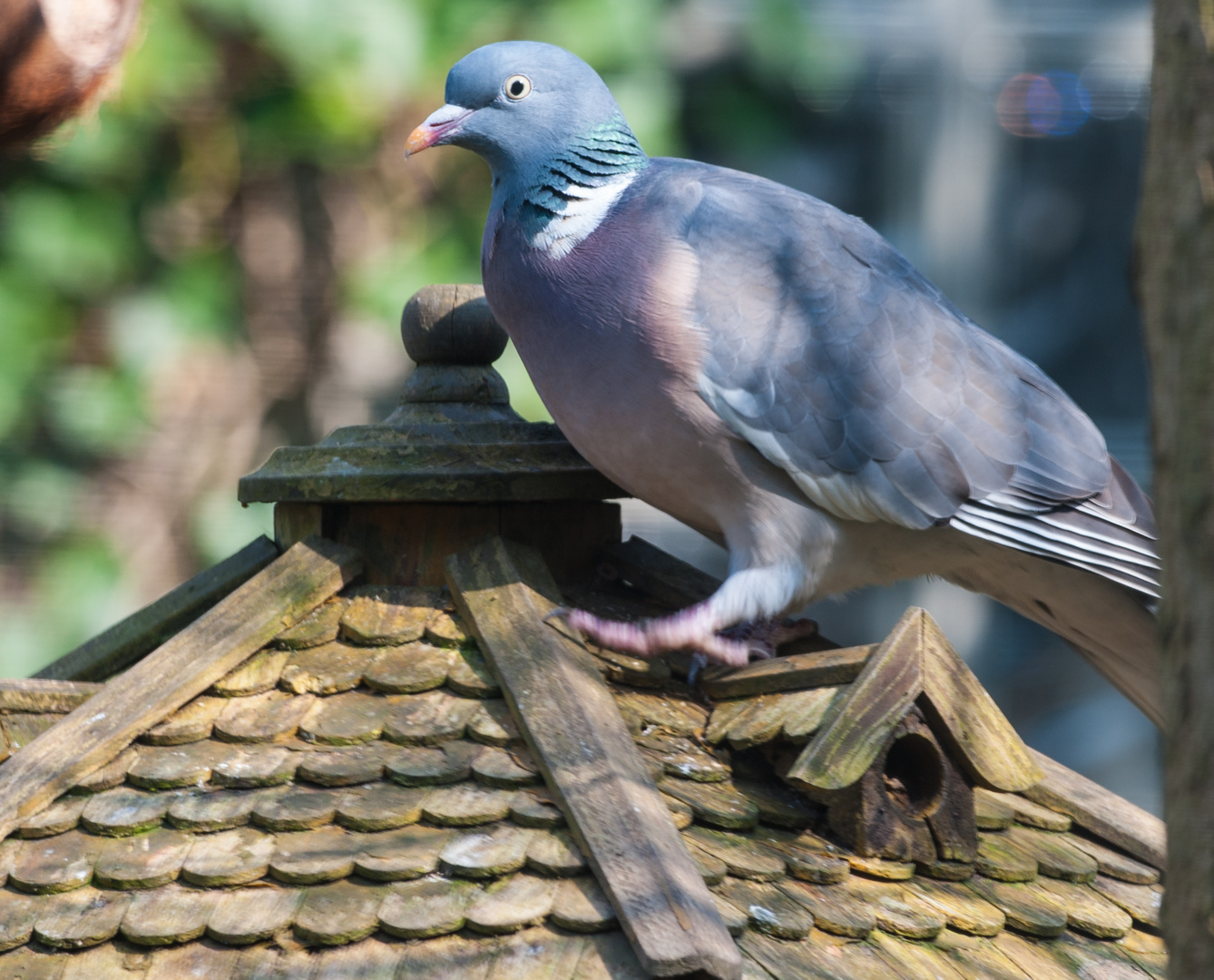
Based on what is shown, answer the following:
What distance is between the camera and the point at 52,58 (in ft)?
3.54

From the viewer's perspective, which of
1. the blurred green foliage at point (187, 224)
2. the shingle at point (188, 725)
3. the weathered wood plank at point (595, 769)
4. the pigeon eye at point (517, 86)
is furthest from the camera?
the blurred green foliage at point (187, 224)

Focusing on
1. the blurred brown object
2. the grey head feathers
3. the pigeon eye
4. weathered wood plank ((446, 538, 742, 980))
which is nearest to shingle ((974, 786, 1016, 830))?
weathered wood plank ((446, 538, 742, 980))

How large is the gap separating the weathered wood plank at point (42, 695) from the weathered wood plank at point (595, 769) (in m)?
0.38

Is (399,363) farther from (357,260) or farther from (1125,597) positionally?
(1125,597)

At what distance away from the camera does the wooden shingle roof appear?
94cm

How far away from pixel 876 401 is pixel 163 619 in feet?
2.77

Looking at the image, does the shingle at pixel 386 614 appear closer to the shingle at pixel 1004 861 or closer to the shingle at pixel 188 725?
the shingle at pixel 188 725

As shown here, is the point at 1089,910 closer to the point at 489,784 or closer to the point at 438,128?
the point at 489,784

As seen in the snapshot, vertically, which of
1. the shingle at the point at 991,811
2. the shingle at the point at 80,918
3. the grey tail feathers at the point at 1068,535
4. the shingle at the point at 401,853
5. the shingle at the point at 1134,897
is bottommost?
the shingle at the point at 1134,897

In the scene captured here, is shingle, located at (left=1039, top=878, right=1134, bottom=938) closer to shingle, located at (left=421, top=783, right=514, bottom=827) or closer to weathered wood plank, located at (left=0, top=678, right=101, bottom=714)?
shingle, located at (left=421, top=783, right=514, bottom=827)

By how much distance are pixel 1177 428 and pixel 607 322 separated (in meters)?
0.82

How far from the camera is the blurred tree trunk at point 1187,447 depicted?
635mm

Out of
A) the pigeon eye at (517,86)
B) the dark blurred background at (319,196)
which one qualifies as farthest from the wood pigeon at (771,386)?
the dark blurred background at (319,196)

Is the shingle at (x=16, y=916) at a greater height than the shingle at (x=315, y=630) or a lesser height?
lesser
